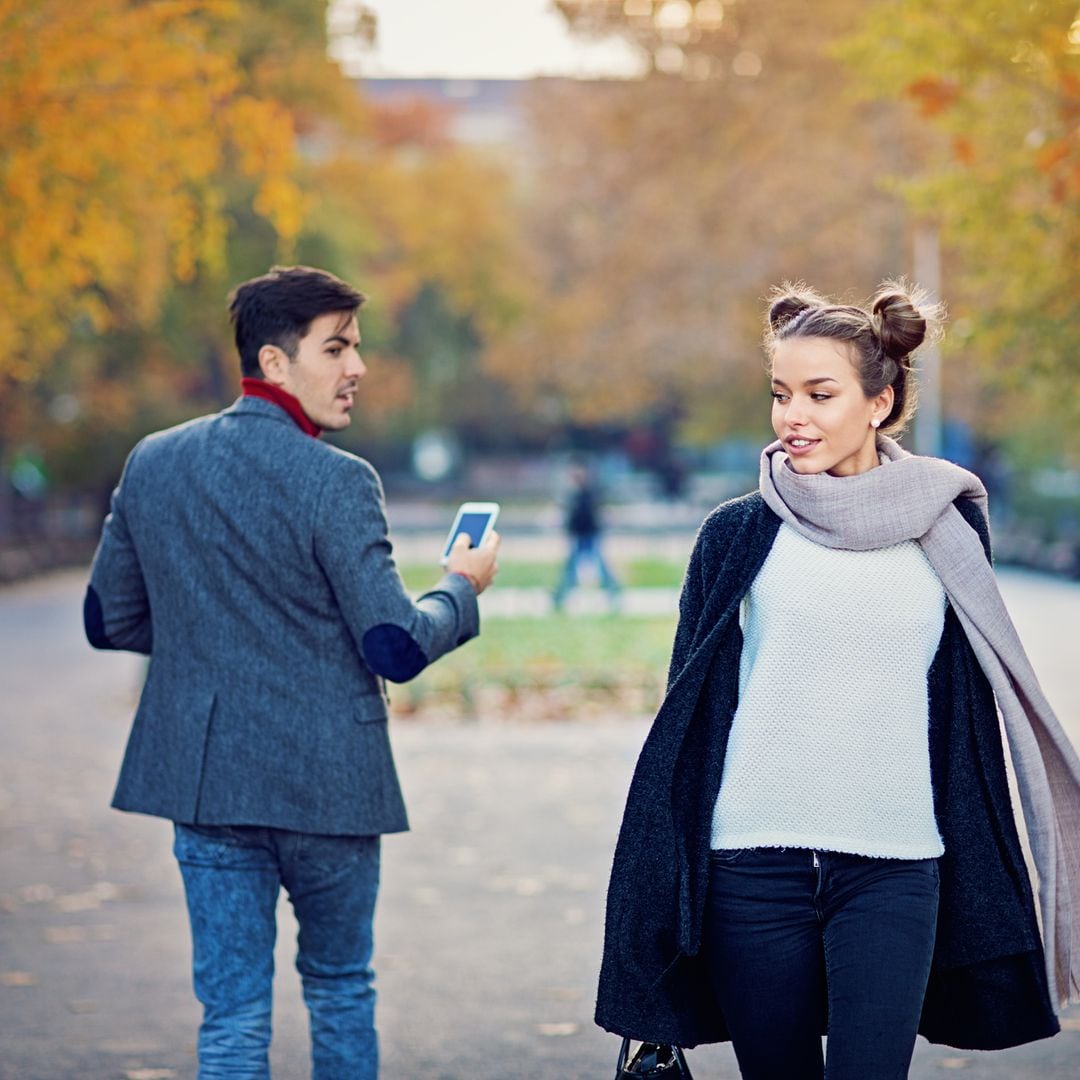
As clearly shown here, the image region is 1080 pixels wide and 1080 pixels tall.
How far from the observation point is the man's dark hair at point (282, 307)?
4.03 m

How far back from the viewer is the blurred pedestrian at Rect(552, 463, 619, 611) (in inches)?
868

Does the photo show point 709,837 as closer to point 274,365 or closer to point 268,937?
point 268,937

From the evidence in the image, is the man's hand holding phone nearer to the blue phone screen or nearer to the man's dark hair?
the blue phone screen

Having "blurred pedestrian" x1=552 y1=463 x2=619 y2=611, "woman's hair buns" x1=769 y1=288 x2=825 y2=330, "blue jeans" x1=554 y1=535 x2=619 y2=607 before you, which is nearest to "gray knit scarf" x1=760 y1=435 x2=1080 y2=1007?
"woman's hair buns" x1=769 y1=288 x2=825 y2=330

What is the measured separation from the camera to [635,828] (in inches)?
134

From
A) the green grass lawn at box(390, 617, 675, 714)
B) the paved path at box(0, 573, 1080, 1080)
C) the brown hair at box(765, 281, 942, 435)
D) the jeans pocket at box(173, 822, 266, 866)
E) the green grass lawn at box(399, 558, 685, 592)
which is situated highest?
the brown hair at box(765, 281, 942, 435)

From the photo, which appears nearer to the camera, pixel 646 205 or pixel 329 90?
pixel 329 90

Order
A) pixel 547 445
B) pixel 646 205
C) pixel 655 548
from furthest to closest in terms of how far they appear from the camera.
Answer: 1. pixel 547 445
2. pixel 655 548
3. pixel 646 205

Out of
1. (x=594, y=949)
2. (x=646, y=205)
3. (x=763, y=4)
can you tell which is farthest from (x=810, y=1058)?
(x=646, y=205)

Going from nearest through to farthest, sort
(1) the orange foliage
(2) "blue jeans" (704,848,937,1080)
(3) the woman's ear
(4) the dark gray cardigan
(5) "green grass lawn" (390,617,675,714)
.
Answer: (2) "blue jeans" (704,848,937,1080), (4) the dark gray cardigan, (3) the woman's ear, (1) the orange foliage, (5) "green grass lawn" (390,617,675,714)

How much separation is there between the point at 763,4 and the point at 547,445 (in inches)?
1558

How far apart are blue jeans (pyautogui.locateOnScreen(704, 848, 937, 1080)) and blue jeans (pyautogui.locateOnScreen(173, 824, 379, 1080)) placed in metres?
0.97

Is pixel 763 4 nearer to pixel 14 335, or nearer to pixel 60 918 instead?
pixel 14 335

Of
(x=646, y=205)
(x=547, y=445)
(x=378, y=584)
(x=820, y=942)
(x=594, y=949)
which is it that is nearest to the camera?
(x=820, y=942)
